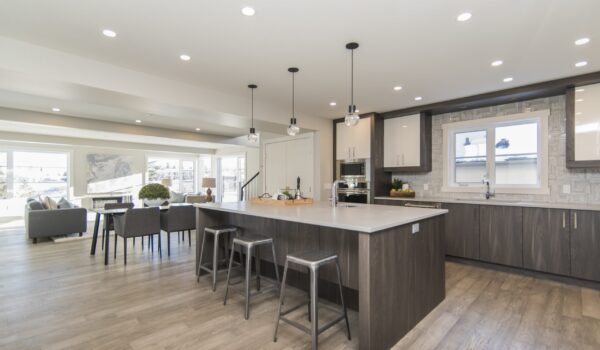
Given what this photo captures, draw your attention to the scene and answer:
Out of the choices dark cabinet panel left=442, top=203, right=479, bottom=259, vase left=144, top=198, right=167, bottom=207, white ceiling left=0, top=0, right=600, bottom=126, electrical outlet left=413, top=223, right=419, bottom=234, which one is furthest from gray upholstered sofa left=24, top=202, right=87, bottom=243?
dark cabinet panel left=442, top=203, right=479, bottom=259

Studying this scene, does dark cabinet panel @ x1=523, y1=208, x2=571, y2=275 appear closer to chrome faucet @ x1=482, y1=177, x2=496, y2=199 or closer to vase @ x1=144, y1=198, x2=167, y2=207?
A: chrome faucet @ x1=482, y1=177, x2=496, y2=199

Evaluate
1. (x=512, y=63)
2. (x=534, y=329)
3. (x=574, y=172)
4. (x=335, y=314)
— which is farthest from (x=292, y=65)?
(x=574, y=172)

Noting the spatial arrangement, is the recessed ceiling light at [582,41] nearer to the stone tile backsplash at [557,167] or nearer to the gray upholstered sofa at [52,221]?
the stone tile backsplash at [557,167]

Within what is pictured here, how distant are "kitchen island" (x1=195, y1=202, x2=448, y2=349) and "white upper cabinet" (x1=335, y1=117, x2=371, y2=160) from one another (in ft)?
8.87

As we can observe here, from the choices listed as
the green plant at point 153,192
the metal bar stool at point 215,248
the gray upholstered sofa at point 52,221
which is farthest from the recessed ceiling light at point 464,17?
the gray upholstered sofa at point 52,221

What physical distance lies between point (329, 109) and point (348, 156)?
1025 millimetres

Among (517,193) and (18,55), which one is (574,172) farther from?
(18,55)

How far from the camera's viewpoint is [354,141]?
18.2ft

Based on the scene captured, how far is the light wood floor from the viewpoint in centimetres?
218

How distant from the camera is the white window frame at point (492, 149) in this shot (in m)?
4.02

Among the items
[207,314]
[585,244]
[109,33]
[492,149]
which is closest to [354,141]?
[492,149]

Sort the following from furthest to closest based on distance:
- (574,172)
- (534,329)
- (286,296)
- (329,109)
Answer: (329,109), (574,172), (286,296), (534,329)

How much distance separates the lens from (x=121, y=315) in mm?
2584

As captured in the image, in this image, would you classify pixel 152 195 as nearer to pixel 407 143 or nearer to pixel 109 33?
pixel 109 33
